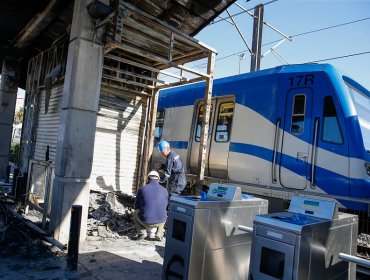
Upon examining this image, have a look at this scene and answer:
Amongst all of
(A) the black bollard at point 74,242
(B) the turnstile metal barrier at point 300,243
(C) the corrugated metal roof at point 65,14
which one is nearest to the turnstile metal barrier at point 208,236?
(B) the turnstile metal barrier at point 300,243

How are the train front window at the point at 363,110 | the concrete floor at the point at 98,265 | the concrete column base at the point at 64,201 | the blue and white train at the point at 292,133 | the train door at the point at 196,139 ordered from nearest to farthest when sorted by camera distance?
the concrete floor at the point at 98,265 < the concrete column base at the point at 64,201 < the blue and white train at the point at 292,133 < the train front window at the point at 363,110 < the train door at the point at 196,139

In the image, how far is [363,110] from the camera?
20.8 ft

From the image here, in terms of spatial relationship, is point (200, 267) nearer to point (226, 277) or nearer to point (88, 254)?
point (226, 277)

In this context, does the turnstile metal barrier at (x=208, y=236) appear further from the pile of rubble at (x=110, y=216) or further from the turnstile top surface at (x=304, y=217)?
the pile of rubble at (x=110, y=216)

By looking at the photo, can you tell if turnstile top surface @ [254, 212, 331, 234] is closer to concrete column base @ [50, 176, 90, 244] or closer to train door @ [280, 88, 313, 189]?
train door @ [280, 88, 313, 189]

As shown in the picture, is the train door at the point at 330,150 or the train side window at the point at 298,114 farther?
the train side window at the point at 298,114

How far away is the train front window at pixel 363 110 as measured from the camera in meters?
5.84

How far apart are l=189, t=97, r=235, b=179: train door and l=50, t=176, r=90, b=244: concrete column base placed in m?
3.33

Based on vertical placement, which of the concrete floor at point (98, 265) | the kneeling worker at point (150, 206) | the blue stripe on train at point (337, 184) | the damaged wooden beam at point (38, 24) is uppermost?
the damaged wooden beam at point (38, 24)

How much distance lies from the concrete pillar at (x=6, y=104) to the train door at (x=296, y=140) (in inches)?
384

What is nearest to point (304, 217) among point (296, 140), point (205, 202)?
point (205, 202)

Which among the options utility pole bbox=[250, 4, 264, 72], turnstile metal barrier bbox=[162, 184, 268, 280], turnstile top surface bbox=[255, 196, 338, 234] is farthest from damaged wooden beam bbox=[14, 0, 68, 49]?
utility pole bbox=[250, 4, 264, 72]

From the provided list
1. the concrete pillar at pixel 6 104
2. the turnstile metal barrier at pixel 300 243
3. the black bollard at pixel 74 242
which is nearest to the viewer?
the turnstile metal barrier at pixel 300 243

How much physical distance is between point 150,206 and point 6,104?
8669 mm
